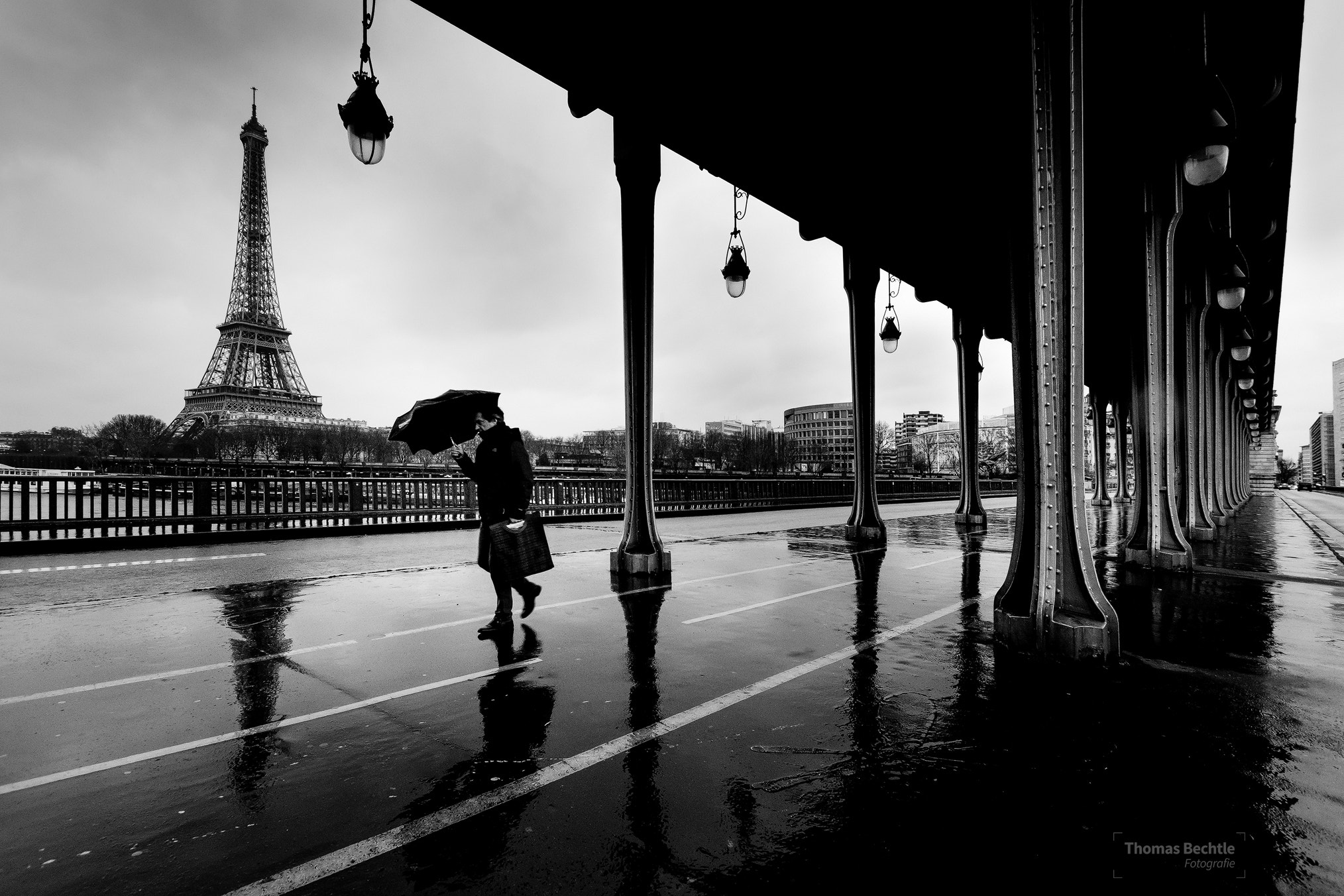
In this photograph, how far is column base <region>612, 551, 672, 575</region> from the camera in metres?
8.73

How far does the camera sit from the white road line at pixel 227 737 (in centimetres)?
300

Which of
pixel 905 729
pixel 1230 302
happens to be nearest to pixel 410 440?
pixel 905 729

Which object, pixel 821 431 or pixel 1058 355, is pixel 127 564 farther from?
pixel 821 431

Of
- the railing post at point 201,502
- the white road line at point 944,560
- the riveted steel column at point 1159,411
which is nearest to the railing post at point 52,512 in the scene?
the railing post at point 201,502

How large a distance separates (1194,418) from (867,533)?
22.3ft

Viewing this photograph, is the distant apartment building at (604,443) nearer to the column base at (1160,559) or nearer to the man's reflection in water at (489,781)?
the column base at (1160,559)

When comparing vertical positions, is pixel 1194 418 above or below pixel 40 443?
below

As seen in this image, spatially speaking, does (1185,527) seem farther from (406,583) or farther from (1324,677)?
(406,583)

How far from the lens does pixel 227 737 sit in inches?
138

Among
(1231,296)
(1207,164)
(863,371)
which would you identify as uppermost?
(1207,164)

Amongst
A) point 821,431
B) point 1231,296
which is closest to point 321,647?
point 1231,296

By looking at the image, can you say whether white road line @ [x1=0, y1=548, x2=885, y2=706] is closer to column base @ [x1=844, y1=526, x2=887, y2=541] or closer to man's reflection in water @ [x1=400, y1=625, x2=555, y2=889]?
man's reflection in water @ [x1=400, y1=625, x2=555, y2=889]

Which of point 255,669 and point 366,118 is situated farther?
point 366,118

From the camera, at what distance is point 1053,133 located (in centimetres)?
493
